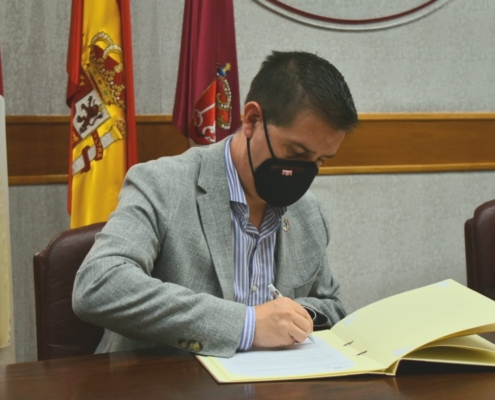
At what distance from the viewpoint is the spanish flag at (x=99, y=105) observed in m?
2.48

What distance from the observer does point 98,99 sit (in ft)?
8.20

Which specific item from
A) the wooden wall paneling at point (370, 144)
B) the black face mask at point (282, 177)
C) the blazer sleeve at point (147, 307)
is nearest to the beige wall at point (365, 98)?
the wooden wall paneling at point (370, 144)

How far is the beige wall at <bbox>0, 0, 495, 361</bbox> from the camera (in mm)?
2807

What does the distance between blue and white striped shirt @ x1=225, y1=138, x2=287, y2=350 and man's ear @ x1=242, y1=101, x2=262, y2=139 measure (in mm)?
83

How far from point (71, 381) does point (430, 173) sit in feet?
8.67

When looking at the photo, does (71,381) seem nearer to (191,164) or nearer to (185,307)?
(185,307)

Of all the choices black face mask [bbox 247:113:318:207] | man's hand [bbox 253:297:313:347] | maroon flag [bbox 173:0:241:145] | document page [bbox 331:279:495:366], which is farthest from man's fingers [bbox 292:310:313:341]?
maroon flag [bbox 173:0:241:145]

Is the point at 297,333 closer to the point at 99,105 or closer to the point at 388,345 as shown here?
the point at 388,345

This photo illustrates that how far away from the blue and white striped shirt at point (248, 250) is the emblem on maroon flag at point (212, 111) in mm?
966

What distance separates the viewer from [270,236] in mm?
1622

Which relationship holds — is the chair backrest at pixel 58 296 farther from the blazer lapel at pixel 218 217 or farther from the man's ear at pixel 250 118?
the man's ear at pixel 250 118

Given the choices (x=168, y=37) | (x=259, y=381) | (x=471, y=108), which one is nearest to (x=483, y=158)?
(x=471, y=108)

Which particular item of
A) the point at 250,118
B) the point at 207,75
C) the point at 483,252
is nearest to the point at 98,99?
the point at 207,75

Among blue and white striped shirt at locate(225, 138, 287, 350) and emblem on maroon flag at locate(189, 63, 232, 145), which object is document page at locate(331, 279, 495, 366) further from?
emblem on maroon flag at locate(189, 63, 232, 145)
